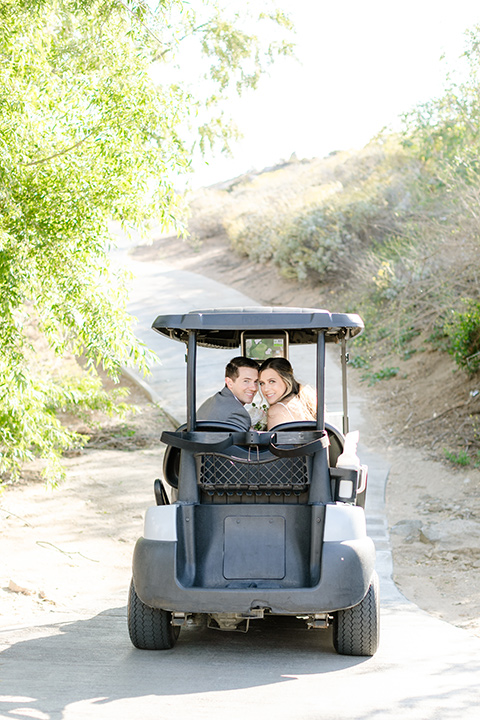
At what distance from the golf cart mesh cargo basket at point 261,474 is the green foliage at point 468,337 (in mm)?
7504

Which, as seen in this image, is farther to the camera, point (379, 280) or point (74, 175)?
point (379, 280)

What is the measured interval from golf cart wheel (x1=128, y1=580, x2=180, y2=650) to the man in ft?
A: 3.45

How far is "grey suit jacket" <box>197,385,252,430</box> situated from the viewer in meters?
4.48

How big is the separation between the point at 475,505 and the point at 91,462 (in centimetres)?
517

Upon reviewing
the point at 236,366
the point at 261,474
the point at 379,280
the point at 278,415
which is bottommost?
the point at 261,474

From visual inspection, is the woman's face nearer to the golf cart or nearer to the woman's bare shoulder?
the woman's bare shoulder

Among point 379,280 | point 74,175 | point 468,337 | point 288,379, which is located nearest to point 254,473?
point 288,379

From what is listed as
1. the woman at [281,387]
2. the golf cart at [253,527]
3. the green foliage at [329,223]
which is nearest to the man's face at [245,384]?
the woman at [281,387]

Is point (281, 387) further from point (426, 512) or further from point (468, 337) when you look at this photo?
point (468, 337)

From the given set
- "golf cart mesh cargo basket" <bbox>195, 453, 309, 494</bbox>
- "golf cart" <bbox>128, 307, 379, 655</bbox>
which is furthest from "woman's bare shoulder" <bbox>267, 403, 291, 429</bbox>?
"golf cart mesh cargo basket" <bbox>195, 453, 309, 494</bbox>

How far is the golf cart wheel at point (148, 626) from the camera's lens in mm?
4336

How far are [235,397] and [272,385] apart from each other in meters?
0.29

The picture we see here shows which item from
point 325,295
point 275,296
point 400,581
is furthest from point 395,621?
point 275,296

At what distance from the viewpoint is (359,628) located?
13.9 ft
